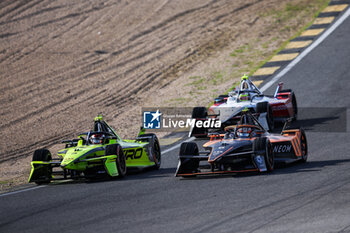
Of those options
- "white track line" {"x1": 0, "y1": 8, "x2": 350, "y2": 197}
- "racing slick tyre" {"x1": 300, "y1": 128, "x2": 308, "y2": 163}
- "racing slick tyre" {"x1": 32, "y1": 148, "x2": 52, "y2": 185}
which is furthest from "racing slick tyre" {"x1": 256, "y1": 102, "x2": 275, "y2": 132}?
"racing slick tyre" {"x1": 32, "y1": 148, "x2": 52, "y2": 185}

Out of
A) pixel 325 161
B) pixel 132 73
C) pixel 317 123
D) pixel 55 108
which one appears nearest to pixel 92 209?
pixel 325 161

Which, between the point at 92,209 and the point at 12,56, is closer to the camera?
the point at 92,209

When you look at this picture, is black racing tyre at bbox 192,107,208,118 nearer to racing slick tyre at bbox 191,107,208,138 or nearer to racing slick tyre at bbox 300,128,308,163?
racing slick tyre at bbox 191,107,208,138

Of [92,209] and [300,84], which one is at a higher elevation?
[300,84]

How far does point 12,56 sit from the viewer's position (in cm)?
2831

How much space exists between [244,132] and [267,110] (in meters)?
4.59

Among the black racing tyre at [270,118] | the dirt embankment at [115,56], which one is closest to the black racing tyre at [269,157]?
the black racing tyre at [270,118]

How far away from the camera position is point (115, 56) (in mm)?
28422

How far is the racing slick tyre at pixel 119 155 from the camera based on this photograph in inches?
551

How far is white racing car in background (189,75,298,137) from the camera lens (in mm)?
18297

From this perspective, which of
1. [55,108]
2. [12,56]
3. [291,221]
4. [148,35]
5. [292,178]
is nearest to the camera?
[291,221]

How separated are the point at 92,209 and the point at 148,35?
19981 mm

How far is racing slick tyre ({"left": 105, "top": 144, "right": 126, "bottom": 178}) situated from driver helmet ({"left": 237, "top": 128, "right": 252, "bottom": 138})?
2660mm

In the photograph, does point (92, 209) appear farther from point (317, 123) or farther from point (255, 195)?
point (317, 123)
